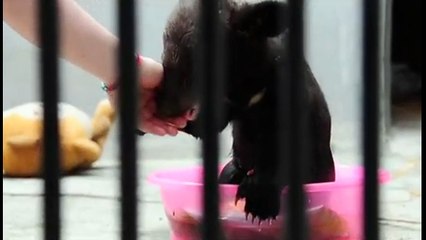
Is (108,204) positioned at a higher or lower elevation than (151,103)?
lower

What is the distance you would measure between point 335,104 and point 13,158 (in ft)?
1.99

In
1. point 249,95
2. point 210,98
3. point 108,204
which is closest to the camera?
point 210,98

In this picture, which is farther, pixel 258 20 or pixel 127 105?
pixel 258 20

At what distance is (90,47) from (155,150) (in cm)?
125

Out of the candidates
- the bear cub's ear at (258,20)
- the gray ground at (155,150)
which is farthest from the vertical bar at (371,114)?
the gray ground at (155,150)

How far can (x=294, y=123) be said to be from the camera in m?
0.45

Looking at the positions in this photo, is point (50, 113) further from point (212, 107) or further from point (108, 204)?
point (108, 204)

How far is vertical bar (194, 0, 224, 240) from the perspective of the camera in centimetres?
44

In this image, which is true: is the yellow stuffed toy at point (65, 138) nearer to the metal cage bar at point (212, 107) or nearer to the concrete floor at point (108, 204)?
the concrete floor at point (108, 204)

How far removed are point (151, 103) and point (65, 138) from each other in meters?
0.88

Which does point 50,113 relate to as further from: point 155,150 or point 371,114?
point 155,150

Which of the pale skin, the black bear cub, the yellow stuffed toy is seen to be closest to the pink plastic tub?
the black bear cub

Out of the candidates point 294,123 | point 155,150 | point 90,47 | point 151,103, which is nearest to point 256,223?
point 151,103

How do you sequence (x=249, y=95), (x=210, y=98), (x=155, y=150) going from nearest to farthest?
(x=210, y=98) < (x=249, y=95) < (x=155, y=150)
